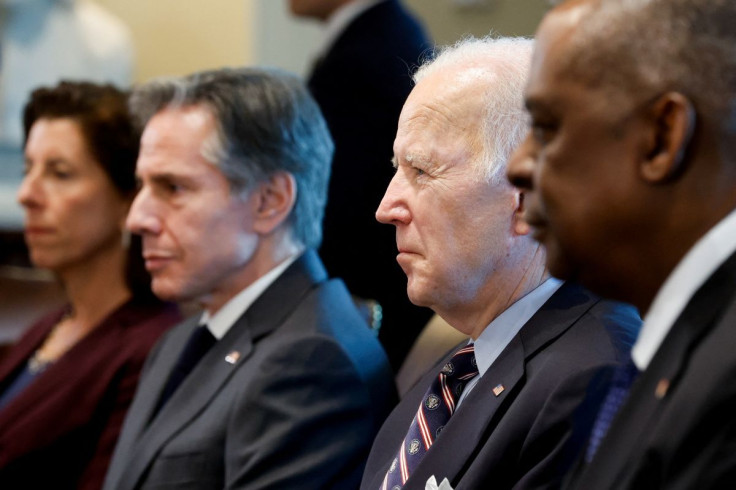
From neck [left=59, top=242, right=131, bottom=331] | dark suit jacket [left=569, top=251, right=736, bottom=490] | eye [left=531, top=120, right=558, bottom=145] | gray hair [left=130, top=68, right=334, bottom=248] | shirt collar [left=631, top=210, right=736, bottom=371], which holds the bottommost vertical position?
neck [left=59, top=242, right=131, bottom=331]

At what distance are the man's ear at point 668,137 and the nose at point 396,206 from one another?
69 cm

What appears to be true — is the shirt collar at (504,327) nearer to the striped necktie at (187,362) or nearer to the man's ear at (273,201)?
the man's ear at (273,201)

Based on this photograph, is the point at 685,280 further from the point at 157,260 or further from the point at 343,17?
the point at 343,17

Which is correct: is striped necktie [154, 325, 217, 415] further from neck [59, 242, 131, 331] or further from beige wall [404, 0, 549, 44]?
beige wall [404, 0, 549, 44]

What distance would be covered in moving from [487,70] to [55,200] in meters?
1.59

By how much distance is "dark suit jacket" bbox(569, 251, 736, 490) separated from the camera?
2.98 feet

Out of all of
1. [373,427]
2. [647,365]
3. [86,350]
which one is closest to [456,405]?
[373,427]

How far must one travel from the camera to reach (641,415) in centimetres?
100

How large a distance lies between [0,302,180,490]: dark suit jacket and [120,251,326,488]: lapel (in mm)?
311

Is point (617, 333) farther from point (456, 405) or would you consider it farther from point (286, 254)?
point (286, 254)

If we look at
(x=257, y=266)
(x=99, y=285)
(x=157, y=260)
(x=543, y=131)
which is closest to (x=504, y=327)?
(x=543, y=131)

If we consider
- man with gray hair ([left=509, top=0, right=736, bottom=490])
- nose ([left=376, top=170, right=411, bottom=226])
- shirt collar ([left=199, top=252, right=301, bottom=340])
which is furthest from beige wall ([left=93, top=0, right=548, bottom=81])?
man with gray hair ([left=509, top=0, right=736, bottom=490])

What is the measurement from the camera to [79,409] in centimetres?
263

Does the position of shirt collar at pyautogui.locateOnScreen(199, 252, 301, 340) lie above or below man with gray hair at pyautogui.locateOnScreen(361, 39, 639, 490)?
below
